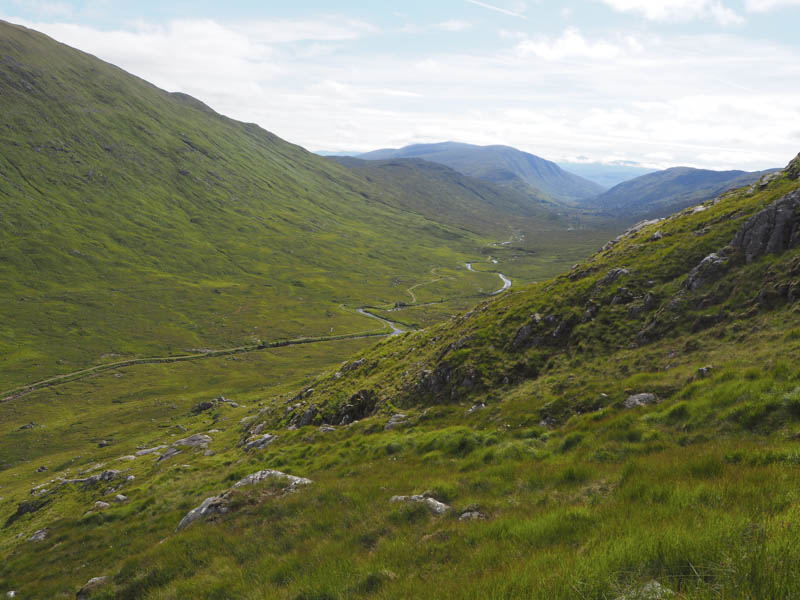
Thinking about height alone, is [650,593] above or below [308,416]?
above

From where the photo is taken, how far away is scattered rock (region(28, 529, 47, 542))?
28.1m

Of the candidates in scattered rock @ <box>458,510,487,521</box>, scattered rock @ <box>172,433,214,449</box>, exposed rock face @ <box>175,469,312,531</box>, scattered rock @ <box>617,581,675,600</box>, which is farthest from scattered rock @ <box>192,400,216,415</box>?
scattered rock @ <box>617,581,675,600</box>

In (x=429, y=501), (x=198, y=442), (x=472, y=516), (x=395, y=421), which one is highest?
(x=472, y=516)

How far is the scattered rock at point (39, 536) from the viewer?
1105 inches

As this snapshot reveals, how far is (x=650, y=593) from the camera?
4492mm

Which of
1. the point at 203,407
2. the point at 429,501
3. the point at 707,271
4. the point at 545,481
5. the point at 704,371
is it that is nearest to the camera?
the point at 545,481

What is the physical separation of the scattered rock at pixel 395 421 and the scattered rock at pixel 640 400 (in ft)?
50.2

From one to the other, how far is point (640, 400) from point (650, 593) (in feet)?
47.5

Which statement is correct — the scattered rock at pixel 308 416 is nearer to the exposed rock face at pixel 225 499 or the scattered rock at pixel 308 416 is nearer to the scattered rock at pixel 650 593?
the exposed rock face at pixel 225 499

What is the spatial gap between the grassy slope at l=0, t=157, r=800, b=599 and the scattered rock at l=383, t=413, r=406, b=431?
31.7 inches

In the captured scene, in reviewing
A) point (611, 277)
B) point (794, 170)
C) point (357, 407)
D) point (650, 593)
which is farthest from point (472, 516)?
point (794, 170)

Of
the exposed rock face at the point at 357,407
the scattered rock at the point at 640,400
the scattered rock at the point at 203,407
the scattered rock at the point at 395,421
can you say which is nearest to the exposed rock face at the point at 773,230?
the scattered rock at the point at 640,400

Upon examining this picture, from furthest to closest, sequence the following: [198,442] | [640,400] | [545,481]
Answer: [198,442]
[640,400]
[545,481]

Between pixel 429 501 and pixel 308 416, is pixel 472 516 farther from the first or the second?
pixel 308 416
